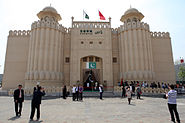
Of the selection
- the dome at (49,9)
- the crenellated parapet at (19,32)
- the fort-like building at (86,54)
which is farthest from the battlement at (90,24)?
the crenellated parapet at (19,32)

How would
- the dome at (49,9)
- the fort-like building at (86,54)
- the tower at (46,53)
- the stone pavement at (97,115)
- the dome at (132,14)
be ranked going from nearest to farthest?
the stone pavement at (97,115) → the tower at (46,53) → the fort-like building at (86,54) → the dome at (49,9) → the dome at (132,14)

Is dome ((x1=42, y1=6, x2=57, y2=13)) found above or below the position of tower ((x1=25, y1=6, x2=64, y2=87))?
above

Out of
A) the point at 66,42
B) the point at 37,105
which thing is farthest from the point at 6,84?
the point at 37,105

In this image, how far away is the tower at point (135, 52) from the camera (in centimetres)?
1982

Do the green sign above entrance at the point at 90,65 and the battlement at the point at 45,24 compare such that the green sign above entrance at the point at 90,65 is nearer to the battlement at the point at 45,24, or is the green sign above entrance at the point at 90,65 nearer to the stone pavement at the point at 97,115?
the battlement at the point at 45,24

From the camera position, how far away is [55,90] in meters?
16.5

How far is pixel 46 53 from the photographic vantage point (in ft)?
65.0

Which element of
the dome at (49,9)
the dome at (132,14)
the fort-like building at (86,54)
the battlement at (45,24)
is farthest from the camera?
the dome at (132,14)

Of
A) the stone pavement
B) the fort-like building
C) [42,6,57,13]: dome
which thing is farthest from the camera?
[42,6,57,13]: dome

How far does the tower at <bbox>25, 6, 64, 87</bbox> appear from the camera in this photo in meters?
19.0

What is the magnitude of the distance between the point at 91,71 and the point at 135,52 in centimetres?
788

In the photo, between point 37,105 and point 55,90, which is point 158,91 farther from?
point 37,105

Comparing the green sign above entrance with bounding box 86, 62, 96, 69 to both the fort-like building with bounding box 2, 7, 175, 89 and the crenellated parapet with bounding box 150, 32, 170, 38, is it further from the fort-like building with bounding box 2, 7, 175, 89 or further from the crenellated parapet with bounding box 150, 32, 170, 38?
the crenellated parapet with bounding box 150, 32, 170, 38

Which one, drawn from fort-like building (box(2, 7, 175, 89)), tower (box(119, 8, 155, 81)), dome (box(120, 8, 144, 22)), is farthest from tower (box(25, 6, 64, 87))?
dome (box(120, 8, 144, 22))
